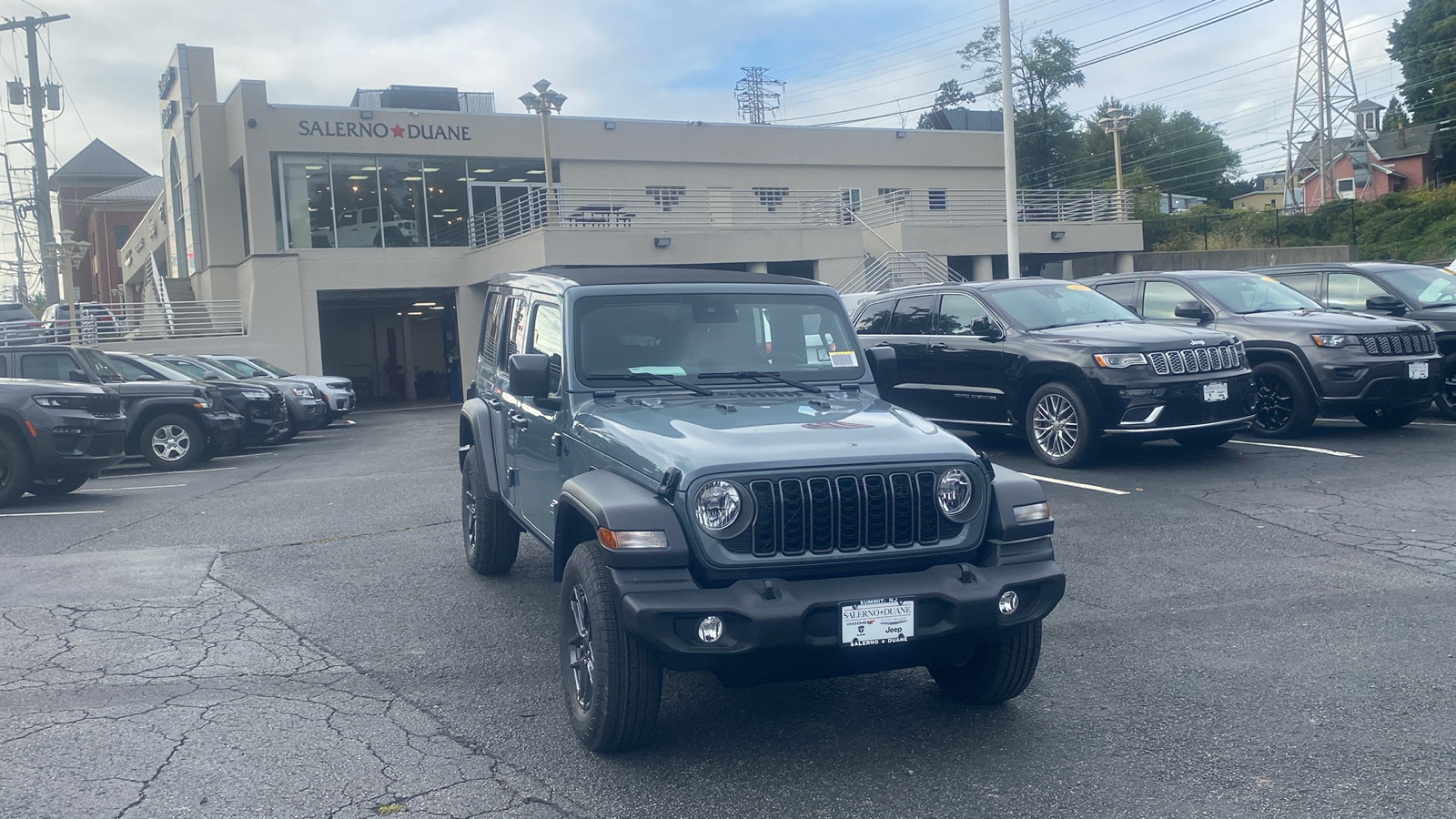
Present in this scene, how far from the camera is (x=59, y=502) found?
12.3 m

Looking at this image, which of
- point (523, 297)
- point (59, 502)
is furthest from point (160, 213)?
point (523, 297)

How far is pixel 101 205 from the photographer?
78.0 m

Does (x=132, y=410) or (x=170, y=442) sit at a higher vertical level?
(x=132, y=410)

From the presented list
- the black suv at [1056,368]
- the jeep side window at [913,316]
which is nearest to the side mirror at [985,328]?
the black suv at [1056,368]

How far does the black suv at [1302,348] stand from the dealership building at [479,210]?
17.4m

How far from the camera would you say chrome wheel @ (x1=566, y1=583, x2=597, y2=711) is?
448 cm

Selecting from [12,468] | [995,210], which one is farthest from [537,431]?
[995,210]

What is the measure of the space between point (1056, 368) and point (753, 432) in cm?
659

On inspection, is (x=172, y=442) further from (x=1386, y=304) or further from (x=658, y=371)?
(x=1386, y=304)

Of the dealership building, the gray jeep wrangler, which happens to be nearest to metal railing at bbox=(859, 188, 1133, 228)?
the dealership building

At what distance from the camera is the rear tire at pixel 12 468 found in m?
11.7

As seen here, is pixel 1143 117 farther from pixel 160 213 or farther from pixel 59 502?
pixel 59 502

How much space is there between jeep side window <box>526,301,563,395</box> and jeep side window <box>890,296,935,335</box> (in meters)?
6.53

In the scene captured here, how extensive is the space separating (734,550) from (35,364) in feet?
40.4
